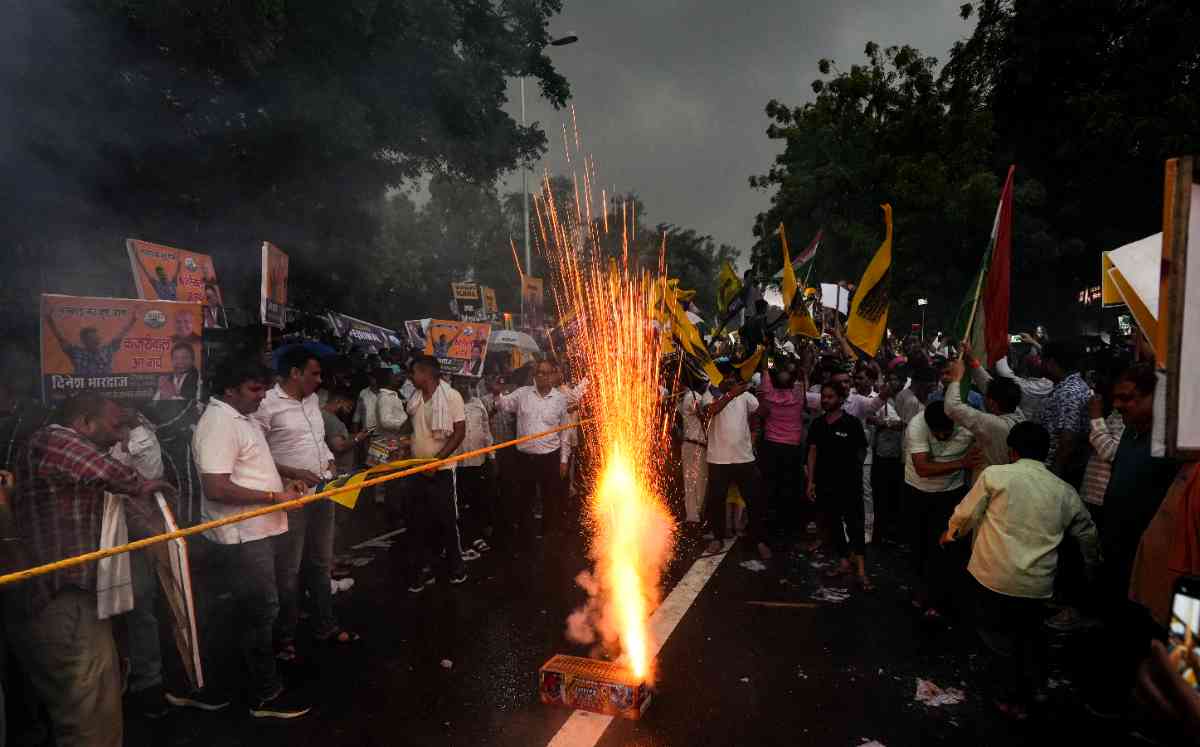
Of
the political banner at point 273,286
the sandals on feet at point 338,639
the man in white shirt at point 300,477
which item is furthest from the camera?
the political banner at point 273,286

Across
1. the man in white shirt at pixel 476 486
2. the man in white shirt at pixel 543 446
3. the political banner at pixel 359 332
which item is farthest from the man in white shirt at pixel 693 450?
the political banner at pixel 359 332

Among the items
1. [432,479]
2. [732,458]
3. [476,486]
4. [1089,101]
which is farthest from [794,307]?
A: [1089,101]

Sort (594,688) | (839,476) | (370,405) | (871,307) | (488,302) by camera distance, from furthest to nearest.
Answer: (488,302)
(370,405)
(839,476)
(871,307)
(594,688)

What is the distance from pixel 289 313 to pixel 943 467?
15331mm

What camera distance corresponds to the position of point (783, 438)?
7473 mm

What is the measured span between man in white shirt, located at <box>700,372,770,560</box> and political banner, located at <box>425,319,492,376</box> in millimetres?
2942

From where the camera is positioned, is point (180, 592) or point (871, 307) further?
point (871, 307)

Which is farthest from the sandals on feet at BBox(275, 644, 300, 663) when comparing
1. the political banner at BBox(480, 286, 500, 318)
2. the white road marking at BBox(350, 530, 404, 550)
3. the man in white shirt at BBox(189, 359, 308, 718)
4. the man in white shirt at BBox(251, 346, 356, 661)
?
A: the political banner at BBox(480, 286, 500, 318)

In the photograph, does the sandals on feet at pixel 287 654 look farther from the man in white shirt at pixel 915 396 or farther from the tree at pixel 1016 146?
the tree at pixel 1016 146

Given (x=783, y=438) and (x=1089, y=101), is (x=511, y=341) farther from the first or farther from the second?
(x=1089, y=101)

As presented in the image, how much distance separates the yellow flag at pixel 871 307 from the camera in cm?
581

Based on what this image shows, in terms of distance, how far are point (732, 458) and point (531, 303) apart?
1039 centimetres

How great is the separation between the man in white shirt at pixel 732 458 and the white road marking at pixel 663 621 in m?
0.35

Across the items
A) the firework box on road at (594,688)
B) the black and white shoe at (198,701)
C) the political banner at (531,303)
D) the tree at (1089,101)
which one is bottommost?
the black and white shoe at (198,701)
